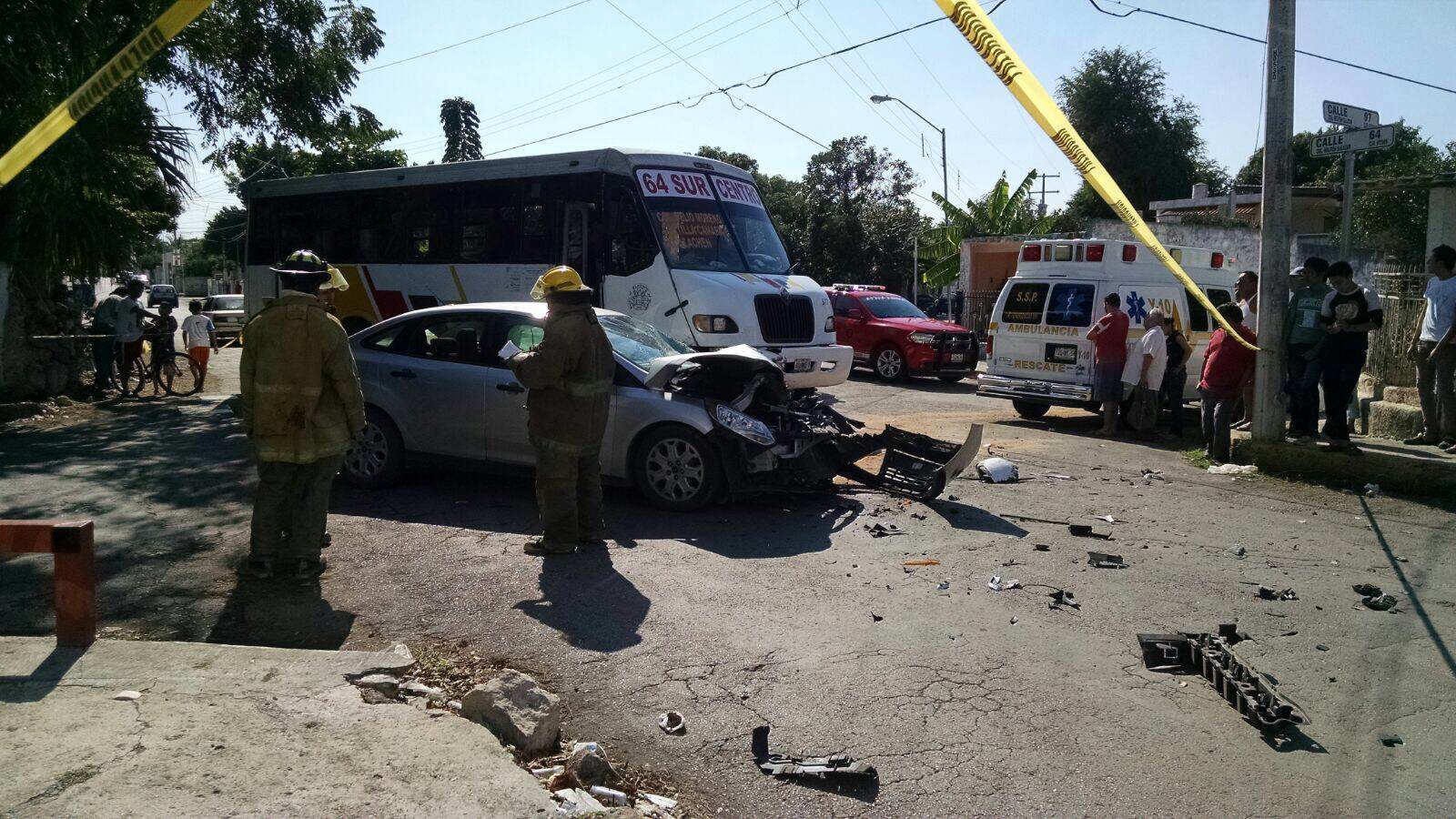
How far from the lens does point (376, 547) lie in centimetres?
702

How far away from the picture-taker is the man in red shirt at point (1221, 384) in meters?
10.2

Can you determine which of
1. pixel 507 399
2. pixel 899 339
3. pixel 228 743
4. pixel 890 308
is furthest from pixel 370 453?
pixel 890 308

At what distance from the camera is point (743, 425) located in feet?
25.2

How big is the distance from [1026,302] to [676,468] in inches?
301

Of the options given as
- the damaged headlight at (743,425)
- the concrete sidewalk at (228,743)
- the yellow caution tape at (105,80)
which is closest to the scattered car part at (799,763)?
the concrete sidewalk at (228,743)

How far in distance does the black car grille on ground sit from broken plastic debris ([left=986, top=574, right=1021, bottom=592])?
662 centimetres

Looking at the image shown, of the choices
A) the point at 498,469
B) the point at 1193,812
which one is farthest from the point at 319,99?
the point at 1193,812

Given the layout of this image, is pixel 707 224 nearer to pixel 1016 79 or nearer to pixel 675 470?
pixel 675 470

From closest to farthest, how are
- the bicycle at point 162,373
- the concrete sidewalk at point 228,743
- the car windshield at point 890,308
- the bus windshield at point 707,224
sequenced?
the concrete sidewalk at point 228,743 → the bus windshield at point 707,224 → the bicycle at point 162,373 → the car windshield at point 890,308

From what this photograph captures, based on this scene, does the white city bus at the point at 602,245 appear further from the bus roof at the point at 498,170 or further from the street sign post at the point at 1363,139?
the street sign post at the point at 1363,139

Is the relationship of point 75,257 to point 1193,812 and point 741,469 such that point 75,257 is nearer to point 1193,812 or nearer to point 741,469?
point 741,469

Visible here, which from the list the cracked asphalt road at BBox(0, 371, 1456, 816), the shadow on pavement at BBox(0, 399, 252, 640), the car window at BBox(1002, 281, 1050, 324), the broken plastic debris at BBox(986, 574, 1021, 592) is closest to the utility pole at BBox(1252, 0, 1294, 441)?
the cracked asphalt road at BBox(0, 371, 1456, 816)

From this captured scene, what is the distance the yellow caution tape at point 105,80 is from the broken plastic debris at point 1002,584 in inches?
235

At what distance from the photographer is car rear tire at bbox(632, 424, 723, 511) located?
7809mm
